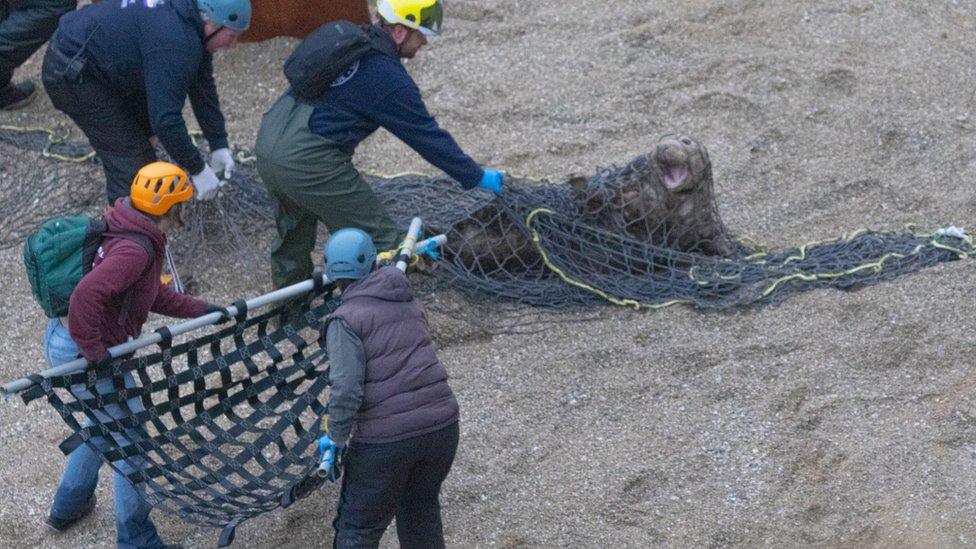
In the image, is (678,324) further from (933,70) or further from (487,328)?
(933,70)

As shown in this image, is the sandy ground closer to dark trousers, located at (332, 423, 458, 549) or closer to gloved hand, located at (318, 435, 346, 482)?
dark trousers, located at (332, 423, 458, 549)

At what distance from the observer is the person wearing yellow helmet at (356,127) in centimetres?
432

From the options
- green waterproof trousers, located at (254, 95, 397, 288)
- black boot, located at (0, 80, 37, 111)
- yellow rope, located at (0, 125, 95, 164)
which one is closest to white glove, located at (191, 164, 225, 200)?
green waterproof trousers, located at (254, 95, 397, 288)

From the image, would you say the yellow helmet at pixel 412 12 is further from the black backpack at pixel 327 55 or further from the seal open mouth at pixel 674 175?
the seal open mouth at pixel 674 175

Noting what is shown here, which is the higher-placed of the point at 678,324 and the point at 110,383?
the point at 110,383

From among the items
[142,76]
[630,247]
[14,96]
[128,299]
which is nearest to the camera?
[128,299]

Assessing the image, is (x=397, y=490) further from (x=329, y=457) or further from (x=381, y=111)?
(x=381, y=111)

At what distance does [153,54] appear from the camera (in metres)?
4.52

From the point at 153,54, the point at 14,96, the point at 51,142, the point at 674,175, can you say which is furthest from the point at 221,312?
the point at 14,96

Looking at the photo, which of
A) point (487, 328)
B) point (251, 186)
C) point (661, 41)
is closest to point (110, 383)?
point (487, 328)

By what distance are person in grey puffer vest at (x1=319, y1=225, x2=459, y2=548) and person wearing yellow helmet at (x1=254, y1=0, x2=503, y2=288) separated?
1.03 meters

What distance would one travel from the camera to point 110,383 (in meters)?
3.64

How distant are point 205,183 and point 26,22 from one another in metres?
1.87

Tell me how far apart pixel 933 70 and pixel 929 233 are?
1.74 metres
